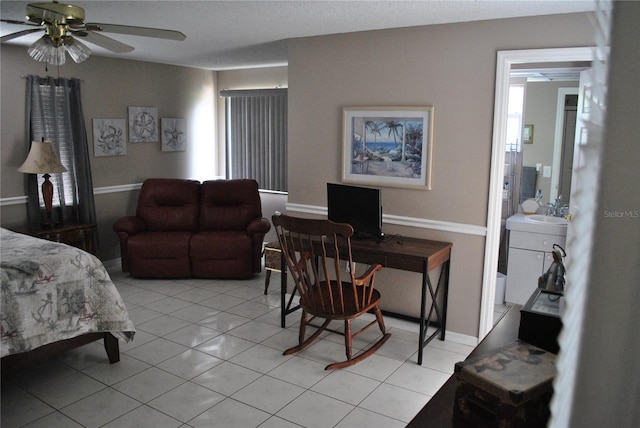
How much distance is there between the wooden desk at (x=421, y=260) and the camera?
3527mm

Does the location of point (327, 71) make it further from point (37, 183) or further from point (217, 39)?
point (37, 183)

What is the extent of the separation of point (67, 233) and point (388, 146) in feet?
11.0

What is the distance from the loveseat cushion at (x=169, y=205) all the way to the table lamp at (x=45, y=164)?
37.8 inches

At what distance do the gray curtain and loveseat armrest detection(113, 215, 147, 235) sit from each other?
15.8 inches

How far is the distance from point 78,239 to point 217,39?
2.51 meters

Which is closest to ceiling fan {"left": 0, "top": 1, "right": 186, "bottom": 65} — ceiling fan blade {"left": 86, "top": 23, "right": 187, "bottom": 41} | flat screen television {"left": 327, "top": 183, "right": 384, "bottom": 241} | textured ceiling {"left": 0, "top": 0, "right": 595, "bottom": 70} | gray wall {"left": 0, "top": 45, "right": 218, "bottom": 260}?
ceiling fan blade {"left": 86, "top": 23, "right": 187, "bottom": 41}

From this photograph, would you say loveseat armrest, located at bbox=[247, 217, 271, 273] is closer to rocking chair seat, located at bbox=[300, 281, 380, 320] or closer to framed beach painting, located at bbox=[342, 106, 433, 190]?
framed beach painting, located at bbox=[342, 106, 433, 190]

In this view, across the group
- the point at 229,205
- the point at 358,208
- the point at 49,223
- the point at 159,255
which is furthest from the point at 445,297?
the point at 49,223

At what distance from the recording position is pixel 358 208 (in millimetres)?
3939

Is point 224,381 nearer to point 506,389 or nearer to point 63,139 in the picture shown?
point 506,389

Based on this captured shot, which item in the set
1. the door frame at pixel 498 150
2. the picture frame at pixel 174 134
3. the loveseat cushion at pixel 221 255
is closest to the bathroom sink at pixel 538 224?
the door frame at pixel 498 150

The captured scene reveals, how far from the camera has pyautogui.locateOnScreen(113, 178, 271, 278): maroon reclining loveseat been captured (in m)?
5.39

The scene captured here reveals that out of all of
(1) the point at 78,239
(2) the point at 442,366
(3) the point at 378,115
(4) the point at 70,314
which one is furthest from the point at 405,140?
(1) the point at 78,239

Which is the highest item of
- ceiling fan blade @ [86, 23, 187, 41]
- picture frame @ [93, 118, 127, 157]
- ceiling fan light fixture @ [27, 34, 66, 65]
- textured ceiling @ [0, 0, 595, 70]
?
textured ceiling @ [0, 0, 595, 70]
